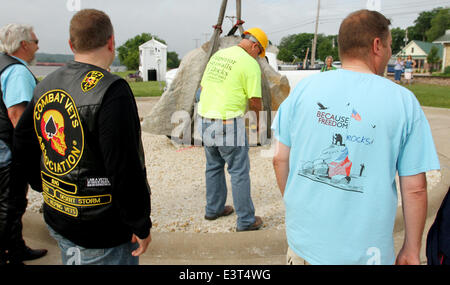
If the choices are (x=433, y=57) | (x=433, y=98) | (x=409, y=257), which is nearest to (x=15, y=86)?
(x=409, y=257)

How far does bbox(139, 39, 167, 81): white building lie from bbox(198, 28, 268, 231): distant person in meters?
28.9

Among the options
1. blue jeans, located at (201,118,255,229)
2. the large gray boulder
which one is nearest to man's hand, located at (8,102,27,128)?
blue jeans, located at (201,118,255,229)

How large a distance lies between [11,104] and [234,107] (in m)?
1.79

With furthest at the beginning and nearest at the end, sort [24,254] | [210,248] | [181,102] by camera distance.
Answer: [181,102] → [210,248] → [24,254]

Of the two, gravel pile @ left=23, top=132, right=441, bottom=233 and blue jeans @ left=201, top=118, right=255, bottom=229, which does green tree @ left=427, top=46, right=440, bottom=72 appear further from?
blue jeans @ left=201, top=118, right=255, bottom=229

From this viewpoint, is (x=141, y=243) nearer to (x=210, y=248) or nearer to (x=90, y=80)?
(x=90, y=80)

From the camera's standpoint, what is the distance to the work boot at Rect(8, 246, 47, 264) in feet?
9.62

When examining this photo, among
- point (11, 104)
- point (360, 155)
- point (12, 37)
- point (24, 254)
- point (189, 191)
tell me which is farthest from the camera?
point (189, 191)

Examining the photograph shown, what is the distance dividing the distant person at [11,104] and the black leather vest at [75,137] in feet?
3.11

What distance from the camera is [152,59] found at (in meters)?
32.6

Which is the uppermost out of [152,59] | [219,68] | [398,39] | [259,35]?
[398,39]

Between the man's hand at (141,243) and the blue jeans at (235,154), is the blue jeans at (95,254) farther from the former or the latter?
the blue jeans at (235,154)

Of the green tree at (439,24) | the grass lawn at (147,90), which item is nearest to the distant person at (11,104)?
the grass lawn at (147,90)
